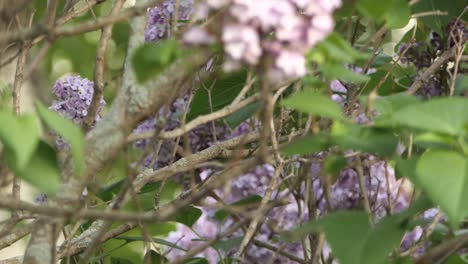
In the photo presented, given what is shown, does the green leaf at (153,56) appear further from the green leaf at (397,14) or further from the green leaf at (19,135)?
the green leaf at (397,14)

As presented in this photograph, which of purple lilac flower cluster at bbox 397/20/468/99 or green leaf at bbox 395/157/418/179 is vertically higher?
green leaf at bbox 395/157/418/179

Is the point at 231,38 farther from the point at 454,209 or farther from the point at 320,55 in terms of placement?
the point at 454,209

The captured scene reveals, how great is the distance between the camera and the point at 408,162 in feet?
2.62

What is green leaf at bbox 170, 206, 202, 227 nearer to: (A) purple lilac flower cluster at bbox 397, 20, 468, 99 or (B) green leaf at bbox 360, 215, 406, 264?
(A) purple lilac flower cluster at bbox 397, 20, 468, 99

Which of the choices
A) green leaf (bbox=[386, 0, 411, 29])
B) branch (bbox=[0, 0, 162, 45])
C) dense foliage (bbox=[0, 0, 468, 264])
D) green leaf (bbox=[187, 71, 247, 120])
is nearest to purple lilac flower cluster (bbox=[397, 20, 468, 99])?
dense foliage (bbox=[0, 0, 468, 264])

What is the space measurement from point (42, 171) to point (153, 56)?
12cm

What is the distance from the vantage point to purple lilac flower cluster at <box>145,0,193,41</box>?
1438 mm

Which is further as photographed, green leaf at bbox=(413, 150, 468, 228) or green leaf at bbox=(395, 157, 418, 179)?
green leaf at bbox=(395, 157, 418, 179)

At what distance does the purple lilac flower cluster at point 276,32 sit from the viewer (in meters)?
0.64

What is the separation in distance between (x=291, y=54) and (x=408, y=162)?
20 centimetres

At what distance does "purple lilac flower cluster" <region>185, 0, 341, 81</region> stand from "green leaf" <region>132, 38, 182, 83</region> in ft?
0.06

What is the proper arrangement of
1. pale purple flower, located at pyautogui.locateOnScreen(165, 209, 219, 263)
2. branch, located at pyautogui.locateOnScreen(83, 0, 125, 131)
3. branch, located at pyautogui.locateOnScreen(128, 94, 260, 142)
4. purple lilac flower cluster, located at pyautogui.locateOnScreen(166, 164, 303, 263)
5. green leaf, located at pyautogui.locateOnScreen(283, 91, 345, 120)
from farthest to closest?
1. pale purple flower, located at pyautogui.locateOnScreen(165, 209, 219, 263)
2. purple lilac flower cluster, located at pyautogui.locateOnScreen(166, 164, 303, 263)
3. branch, located at pyautogui.locateOnScreen(83, 0, 125, 131)
4. branch, located at pyautogui.locateOnScreen(128, 94, 260, 142)
5. green leaf, located at pyautogui.locateOnScreen(283, 91, 345, 120)

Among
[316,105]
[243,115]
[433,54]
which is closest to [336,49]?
[316,105]

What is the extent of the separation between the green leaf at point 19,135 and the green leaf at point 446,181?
0.94 ft
